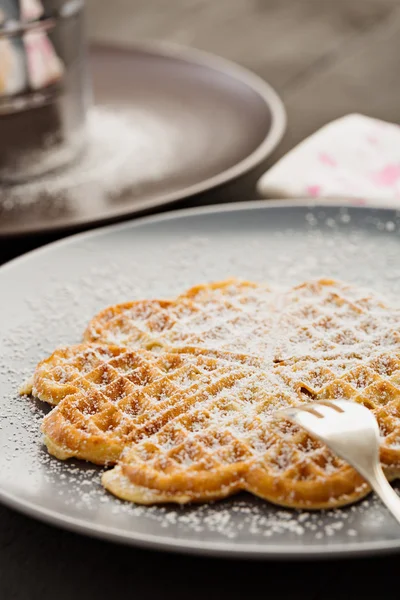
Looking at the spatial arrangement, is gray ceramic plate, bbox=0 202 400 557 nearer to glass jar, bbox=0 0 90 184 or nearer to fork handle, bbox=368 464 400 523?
fork handle, bbox=368 464 400 523

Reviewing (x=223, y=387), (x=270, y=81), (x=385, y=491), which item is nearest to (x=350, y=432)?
(x=385, y=491)

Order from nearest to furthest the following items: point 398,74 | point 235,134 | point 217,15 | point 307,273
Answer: point 307,273 → point 235,134 → point 398,74 → point 217,15

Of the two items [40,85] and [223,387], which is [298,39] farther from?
[223,387]

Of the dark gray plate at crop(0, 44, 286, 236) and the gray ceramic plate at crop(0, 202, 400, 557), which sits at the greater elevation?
the gray ceramic plate at crop(0, 202, 400, 557)

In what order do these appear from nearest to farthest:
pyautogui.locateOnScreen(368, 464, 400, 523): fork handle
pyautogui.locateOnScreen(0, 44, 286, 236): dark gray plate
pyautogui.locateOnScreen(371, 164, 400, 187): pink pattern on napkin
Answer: pyautogui.locateOnScreen(368, 464, 400, 523): fork handle
pyautogui.locateOnScreen(0, 44, 286, 236): dark gray plate
pyautogui.locateOnScreen(371, 164, 400, 187): pink pattern on napkin

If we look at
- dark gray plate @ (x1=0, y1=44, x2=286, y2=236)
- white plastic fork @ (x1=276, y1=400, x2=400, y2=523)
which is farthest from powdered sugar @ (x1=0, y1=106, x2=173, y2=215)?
white plastic fork @ (x1=276, y1=400, x2=400, y2=523)

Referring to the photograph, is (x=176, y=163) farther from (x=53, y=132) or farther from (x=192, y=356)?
(x=192, y=356)

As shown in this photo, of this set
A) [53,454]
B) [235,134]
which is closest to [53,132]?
[235,134]
